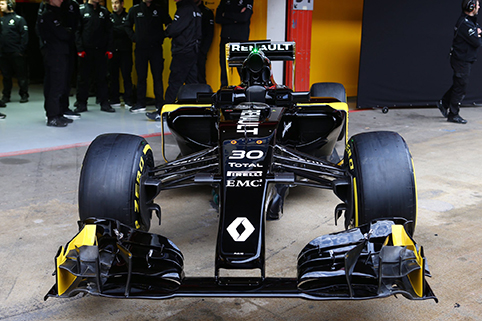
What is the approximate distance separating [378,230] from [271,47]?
3.61 m

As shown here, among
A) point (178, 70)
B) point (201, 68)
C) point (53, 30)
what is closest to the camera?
point (53, 30)

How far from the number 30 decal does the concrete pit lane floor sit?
826mm

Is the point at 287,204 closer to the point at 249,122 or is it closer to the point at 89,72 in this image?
the point at 249,122

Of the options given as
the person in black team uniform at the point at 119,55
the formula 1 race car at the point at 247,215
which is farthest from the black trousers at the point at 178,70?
the formula 1 race car at the point at 247,215

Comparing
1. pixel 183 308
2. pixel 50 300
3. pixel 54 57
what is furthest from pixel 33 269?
pixel 54 57

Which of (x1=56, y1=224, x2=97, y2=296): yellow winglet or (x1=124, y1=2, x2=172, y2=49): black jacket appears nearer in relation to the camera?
(x1=56, y1=224, x2=97, y2=296): yellow winglet

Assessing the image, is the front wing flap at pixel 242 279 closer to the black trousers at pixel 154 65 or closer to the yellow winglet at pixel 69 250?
the yellow winglet at pixel 69 250

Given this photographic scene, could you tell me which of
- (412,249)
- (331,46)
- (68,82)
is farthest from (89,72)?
(412,249)

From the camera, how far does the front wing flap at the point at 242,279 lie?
7.13ft

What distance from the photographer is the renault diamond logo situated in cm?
255

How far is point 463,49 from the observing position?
27.7 ft

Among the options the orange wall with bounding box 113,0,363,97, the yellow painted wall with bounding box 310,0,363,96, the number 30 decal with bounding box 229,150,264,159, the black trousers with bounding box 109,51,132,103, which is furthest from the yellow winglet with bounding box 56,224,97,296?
the yellow painted wall with bounding box 310,0,363,96

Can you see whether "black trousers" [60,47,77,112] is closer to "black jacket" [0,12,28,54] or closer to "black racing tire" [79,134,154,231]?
"black jacket" [0,12,28,54]

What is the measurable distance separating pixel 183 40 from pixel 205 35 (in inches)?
68.4
